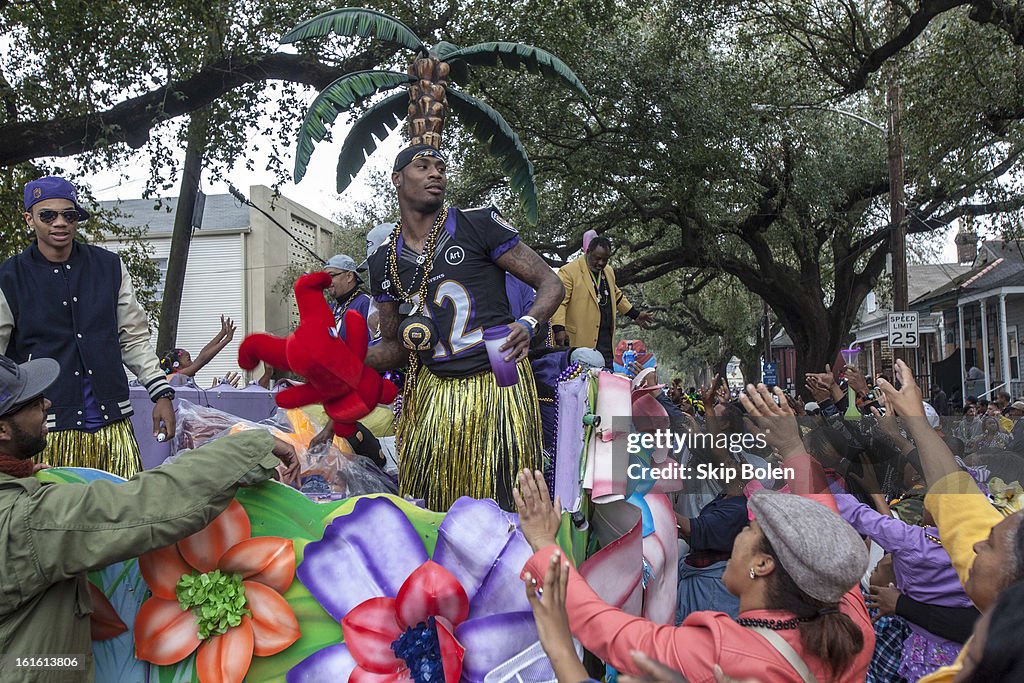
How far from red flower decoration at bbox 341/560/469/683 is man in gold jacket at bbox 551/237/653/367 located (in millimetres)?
3639

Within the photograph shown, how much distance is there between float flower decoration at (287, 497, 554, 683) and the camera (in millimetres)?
2287

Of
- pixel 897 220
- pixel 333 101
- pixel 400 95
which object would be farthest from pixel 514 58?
pixel 897 220

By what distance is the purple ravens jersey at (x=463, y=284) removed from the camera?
10.4 ft

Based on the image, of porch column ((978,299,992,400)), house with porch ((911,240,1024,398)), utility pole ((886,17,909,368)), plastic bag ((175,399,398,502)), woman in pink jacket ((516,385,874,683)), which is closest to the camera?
woman in pink jacket ((516,385,874,683))

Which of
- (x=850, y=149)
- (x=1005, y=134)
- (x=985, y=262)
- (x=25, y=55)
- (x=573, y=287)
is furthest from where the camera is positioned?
(x=985, y=262)

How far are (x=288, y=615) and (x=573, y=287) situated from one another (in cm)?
400

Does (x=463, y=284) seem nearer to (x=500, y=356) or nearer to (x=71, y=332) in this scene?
(x=500, y=356)

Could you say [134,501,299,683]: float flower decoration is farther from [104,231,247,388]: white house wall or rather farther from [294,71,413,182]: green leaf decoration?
[104,231,247,388]: white house wall

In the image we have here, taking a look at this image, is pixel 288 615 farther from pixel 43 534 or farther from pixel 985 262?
pixel 985 262

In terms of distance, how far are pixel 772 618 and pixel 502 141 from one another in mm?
2940

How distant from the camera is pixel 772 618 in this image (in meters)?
1.92

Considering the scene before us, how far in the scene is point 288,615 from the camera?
231 centimetres

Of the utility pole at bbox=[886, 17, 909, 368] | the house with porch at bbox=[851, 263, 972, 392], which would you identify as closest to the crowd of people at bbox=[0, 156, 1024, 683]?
the utility pole at bbox=[886, 17, 909, 368]

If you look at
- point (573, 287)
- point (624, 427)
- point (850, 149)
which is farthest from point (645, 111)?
point (624, 427)
